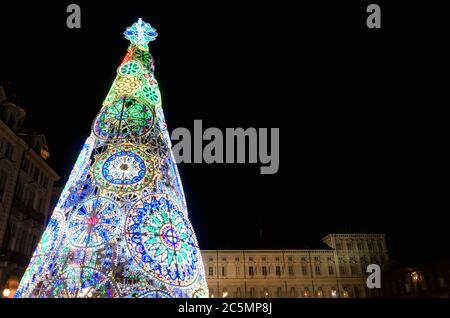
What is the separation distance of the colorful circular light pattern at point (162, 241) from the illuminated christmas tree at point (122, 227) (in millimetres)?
21

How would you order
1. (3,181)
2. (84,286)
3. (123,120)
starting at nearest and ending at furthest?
(84,286) < (123,120) < (3,181)

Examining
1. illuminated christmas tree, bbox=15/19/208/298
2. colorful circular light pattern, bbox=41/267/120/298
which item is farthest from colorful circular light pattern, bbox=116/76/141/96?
colorful circular light pattern, bbox=41/267/120/298

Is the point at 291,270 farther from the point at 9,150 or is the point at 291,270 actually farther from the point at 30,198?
the point at 9,150

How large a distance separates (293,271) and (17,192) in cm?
3756

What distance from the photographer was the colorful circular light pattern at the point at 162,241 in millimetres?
7109

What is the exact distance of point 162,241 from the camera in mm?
7379

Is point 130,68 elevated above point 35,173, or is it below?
below

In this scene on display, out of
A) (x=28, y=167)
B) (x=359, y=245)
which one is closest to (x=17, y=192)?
(x=28, y=167)

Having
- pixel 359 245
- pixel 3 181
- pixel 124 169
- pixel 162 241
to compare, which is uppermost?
pixel 359 245

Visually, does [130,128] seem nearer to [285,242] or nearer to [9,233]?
[9,233]

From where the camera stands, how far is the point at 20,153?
894 inches

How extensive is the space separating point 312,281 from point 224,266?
13.0m
